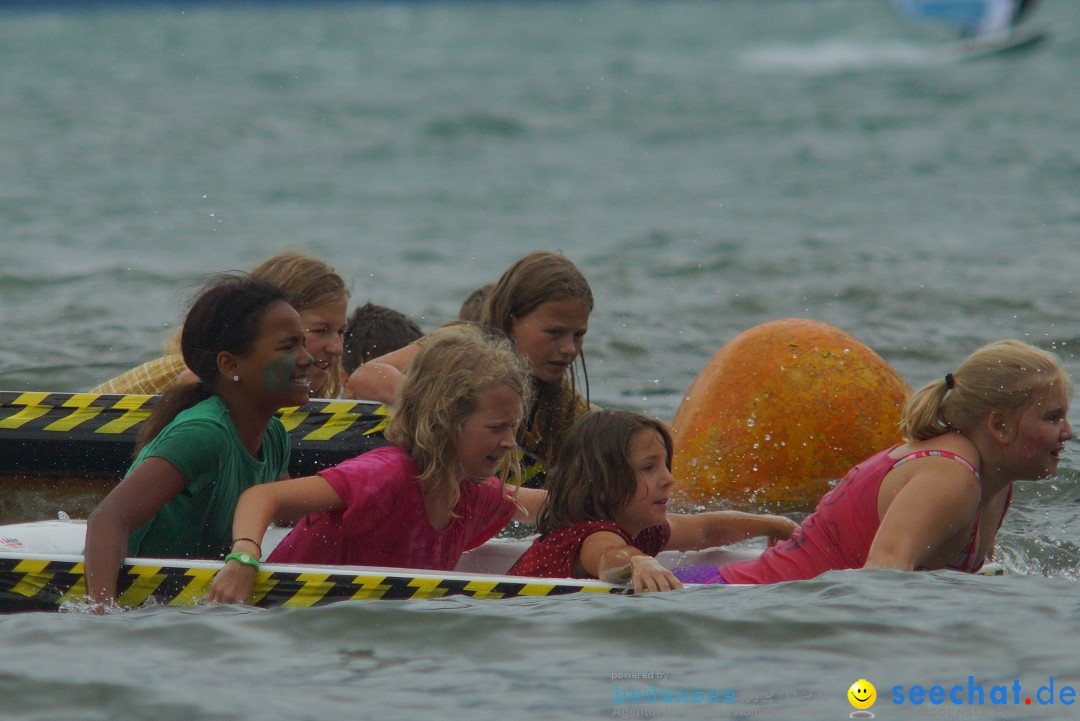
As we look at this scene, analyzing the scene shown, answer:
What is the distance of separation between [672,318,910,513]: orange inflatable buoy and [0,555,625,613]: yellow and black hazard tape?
2.15 meters

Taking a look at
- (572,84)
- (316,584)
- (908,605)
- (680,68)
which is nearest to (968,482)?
(908,605)

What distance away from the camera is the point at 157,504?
4.05 m

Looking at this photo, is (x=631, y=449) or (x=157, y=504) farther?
(x=631, y=449)

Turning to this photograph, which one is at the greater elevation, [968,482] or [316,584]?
[968,482]

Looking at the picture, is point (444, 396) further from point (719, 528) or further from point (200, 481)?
point (719, 528)

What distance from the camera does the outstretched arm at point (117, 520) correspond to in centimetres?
398

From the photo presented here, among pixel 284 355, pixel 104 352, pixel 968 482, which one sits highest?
pixel 284 355

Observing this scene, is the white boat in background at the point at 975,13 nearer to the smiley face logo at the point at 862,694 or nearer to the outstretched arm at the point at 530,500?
the outstretched arm at the point at 530,500

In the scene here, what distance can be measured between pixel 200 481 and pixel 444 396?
0.75 metres

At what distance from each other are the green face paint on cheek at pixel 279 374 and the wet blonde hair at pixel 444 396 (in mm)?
344

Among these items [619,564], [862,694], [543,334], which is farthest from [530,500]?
[862,694]

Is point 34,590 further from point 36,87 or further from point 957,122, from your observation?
point 36,87

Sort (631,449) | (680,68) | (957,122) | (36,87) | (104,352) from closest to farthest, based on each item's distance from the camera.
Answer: (631,449)
(104,352)
(957,122)
(36,87)
(680,68)

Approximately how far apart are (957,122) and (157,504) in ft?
79.6
